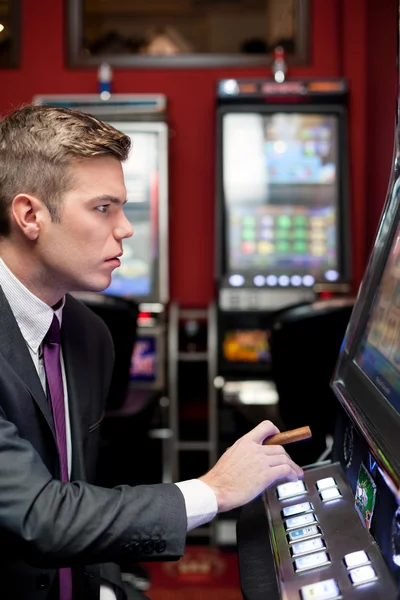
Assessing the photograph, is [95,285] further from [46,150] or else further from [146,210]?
[146,210]

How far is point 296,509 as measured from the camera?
1.13 m

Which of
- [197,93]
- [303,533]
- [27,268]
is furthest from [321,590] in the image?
[197,93]

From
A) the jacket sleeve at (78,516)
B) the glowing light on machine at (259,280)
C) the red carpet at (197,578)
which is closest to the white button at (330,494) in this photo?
the jacket sleeve at (78,516)

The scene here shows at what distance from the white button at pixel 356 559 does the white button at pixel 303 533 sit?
0.29ft

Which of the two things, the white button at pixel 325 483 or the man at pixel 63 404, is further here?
the white button at pixel 325 483

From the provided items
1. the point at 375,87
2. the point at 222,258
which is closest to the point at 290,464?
the point at 222,258

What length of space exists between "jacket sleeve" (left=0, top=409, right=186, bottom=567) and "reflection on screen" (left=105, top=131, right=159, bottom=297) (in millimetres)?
2587

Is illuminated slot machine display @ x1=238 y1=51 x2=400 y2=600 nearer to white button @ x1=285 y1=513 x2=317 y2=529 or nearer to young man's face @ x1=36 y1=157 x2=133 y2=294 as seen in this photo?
white button @ x1=285 y1=513 x2=317 y2=529

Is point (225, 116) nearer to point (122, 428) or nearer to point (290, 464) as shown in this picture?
point (122, 428)

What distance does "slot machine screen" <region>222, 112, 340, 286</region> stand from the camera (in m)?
3.66

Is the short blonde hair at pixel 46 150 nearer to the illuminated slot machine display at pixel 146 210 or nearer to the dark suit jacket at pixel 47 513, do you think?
the dark suit jacket at pixel 47 513

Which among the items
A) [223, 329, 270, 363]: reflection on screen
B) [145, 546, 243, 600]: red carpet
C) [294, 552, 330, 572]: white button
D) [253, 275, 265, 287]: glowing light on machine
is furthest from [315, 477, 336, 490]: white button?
[253, 275, 265, 287]: glowing light on machine

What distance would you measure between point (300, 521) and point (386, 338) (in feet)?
1.01

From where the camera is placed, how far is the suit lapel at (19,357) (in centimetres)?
128
